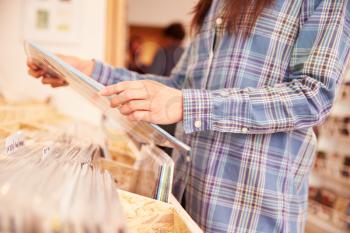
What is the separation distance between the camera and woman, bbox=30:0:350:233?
0.59 m

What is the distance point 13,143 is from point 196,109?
31 centimetres

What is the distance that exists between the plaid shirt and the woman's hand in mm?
43

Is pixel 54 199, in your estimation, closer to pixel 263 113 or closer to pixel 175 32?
pixel 263 113

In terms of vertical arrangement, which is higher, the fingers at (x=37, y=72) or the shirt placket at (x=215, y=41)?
the shirt placket at (x=215, y=41)

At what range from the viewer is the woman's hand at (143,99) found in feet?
1.76

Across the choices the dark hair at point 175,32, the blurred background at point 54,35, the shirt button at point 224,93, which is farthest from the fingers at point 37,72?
the dark hair at point 175,32

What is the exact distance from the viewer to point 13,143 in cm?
55

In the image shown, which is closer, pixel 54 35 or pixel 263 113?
pixel 263 113

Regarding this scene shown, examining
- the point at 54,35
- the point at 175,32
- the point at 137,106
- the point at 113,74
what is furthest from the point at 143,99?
the point at 175,32

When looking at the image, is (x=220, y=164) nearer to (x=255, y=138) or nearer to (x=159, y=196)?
(x=255, y=138)

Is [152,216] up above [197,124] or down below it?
below

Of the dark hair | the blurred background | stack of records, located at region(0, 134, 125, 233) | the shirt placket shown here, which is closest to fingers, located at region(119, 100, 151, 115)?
stack of records, located at region(0, 134, 125, 233)

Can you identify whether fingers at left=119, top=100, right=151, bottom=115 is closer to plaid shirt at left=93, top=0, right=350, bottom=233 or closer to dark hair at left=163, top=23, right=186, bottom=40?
plaid shirt at left=93, top=0, right=350, bottom=233

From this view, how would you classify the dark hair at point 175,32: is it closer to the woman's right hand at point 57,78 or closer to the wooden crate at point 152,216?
the woman's right hand at point 57,78
